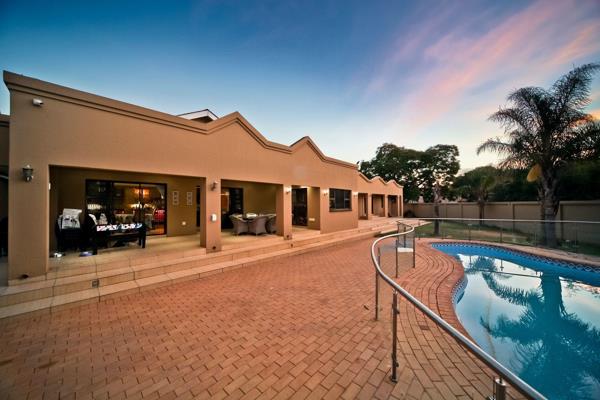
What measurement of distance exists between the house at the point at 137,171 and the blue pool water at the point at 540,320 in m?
6.64

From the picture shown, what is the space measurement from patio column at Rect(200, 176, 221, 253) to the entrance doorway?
256 inches

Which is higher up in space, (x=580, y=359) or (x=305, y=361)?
(x=305, y=361)

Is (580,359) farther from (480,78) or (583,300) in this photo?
(480,78)

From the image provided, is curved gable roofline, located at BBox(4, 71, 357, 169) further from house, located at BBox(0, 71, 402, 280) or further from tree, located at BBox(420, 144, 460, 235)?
tree, located at BBox(420, 144, 460, 235)

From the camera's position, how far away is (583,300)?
5.36 meters

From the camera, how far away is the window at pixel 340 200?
40.3ft

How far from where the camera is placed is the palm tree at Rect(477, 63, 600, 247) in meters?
9.12

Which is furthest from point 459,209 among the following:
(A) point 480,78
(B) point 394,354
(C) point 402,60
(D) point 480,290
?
(B) point 394,354

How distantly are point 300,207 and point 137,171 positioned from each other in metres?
8.82

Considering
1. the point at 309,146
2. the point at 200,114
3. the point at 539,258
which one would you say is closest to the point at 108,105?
the point at 200,114

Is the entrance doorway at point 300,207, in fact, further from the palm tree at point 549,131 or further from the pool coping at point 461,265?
the palm tree at point 549,131

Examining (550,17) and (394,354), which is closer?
(394,354)

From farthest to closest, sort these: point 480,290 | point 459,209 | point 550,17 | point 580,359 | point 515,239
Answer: point 459,209 < point 515,239 < point 550,17 < point 480,290 < point 580,359

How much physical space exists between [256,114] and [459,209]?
2148 centimetres
